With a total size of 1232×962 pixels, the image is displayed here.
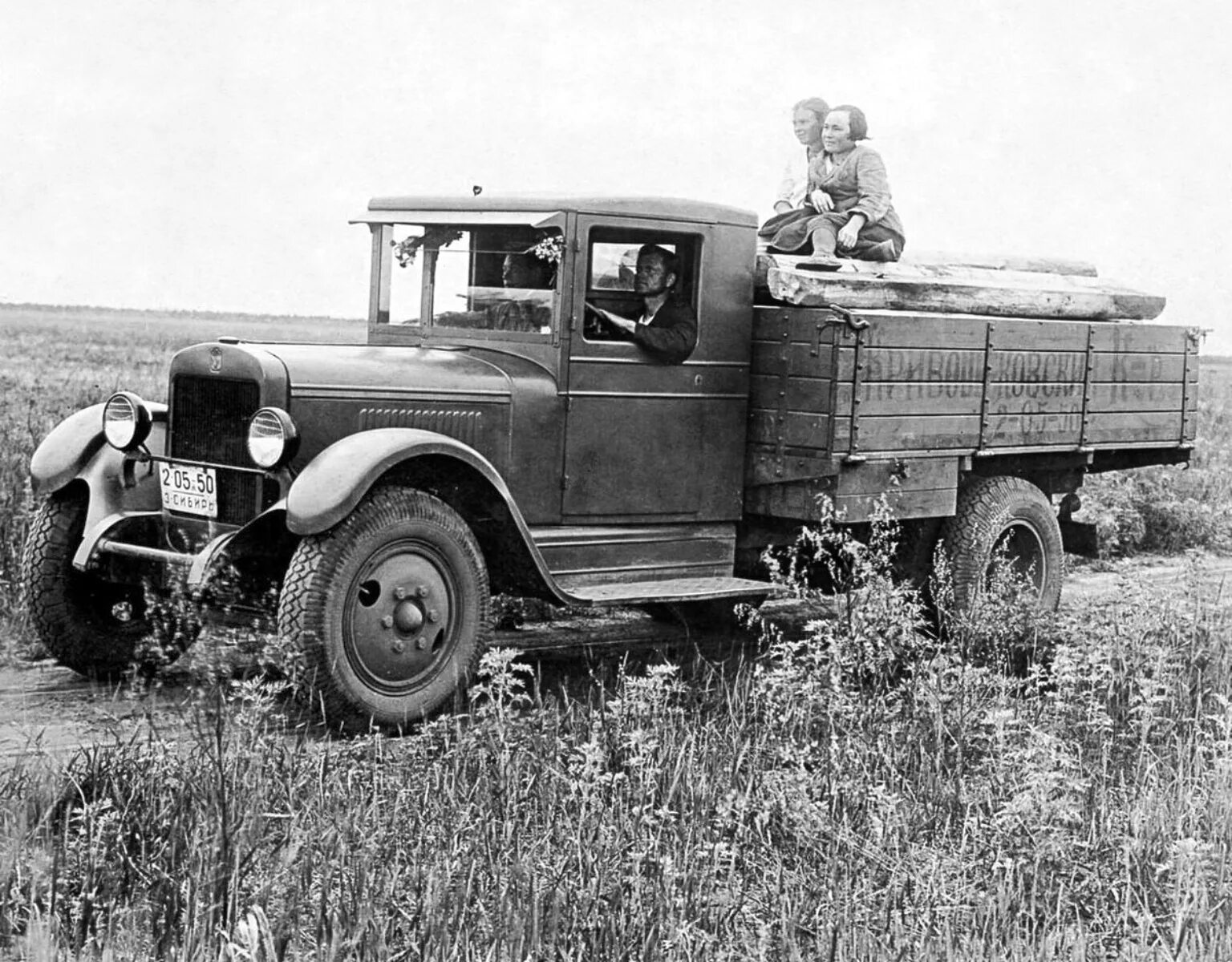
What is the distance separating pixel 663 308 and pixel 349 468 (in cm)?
191

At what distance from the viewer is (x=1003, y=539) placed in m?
8.91

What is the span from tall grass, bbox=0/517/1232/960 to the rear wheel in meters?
1.26

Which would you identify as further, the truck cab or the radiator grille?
the radiator grille

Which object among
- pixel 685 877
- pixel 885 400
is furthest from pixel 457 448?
pixel 685 877

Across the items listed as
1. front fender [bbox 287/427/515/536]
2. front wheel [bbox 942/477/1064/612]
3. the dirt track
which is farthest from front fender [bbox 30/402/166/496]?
front wheel [bbox 942/477/1064/612]

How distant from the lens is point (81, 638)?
7078 millimetres

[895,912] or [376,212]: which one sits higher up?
[376,212]

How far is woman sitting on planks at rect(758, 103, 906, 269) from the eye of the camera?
8719 millimetres

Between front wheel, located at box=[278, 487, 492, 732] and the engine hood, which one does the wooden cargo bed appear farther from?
front wheel, located at box=[278, 487, 492, 732]

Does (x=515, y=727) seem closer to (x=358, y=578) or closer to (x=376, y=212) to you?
(x=358, y=578)

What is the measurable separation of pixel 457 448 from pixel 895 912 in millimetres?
2944

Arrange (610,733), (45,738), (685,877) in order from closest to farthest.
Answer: (685,877) < (610,733) < (45,738)

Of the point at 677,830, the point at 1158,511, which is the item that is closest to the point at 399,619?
the point at 677,830

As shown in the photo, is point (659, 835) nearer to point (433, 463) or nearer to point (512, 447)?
point (433, 463)
